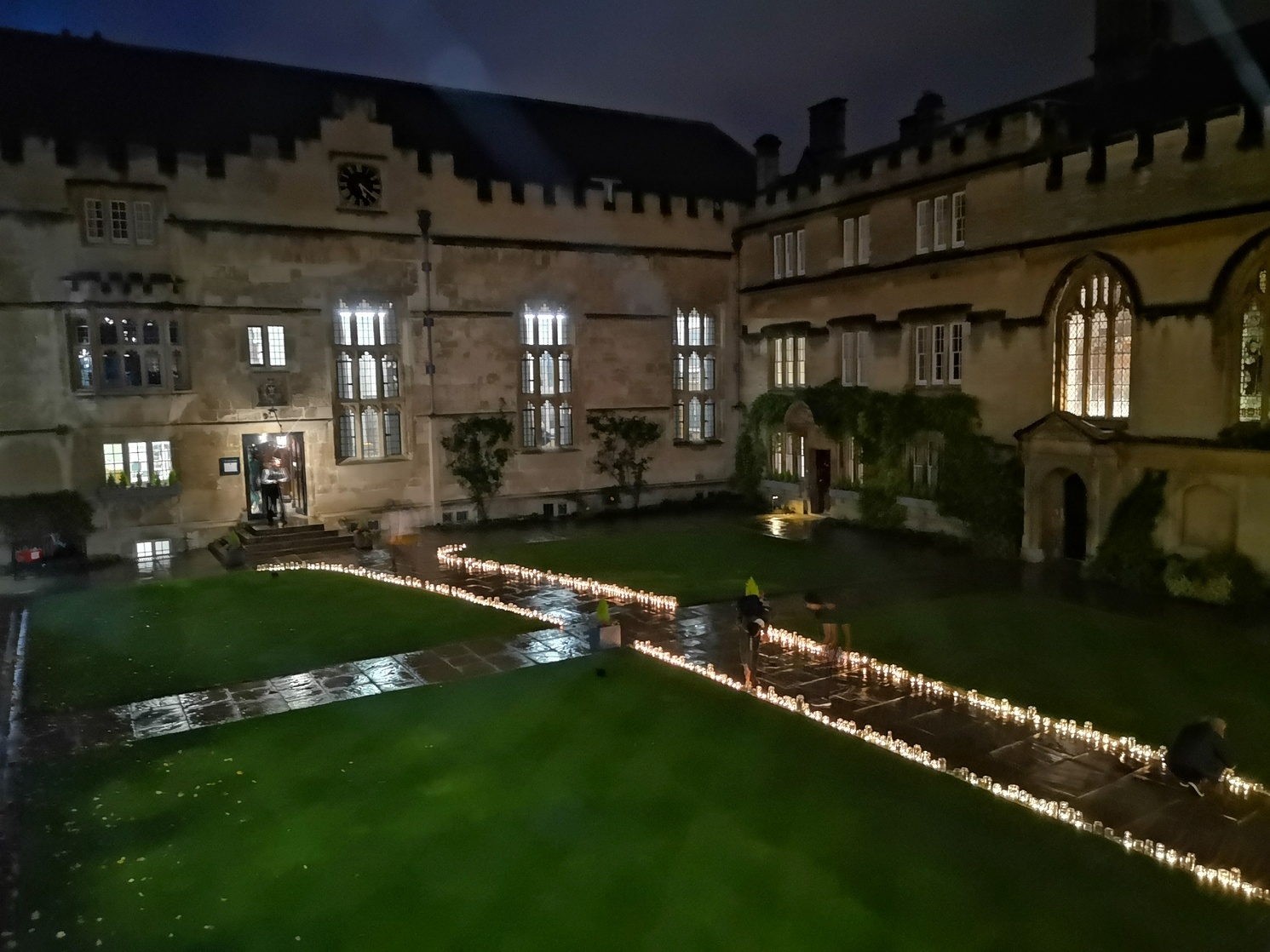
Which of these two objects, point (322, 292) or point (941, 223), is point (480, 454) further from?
point (941, 223)

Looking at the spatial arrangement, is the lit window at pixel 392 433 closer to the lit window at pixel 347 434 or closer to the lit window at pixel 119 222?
the lit window at pixel 347 434

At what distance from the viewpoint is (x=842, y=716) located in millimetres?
10836

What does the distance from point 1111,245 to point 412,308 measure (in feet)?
56.0

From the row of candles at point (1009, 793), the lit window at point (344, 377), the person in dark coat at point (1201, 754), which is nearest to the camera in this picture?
the row of candles at point (1009, 793)

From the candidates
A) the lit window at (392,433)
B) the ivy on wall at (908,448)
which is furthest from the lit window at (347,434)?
the ivy on wall at (908,448)

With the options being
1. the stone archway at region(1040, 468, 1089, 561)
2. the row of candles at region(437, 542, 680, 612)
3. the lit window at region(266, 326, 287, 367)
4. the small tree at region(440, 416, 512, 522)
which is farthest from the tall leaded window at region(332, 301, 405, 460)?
the stone archway at region(1040, 468, 1089, 561)

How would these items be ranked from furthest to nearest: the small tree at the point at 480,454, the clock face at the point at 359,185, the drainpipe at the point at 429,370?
the small tree at the point at 480,454, the drainpipe at the point at 429,370, the clock face at the point at 359,185

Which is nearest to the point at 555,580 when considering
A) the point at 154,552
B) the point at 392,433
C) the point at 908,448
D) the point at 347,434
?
the point at 392,433

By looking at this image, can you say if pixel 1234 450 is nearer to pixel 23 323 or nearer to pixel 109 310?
pixel 109 310

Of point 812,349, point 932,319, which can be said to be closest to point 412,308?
point 812,349

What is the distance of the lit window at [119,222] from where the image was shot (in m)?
21.2

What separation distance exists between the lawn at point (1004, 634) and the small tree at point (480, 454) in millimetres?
3931

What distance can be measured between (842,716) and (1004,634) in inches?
185

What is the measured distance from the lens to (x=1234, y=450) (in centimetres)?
1623
